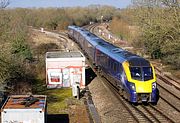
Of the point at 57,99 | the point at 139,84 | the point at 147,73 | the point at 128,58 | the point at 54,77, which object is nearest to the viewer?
the point at 139,84

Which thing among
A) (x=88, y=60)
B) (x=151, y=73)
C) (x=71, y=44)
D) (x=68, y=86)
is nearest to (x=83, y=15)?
(x=71, y=44)

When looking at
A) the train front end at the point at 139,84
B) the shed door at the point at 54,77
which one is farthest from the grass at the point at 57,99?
the train front end at the point at 139,84

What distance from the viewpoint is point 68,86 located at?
2834 centimetres

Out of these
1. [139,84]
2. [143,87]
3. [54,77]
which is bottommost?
[54,77]

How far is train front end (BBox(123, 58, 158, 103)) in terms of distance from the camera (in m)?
20.5

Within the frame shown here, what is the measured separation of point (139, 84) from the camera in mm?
20578

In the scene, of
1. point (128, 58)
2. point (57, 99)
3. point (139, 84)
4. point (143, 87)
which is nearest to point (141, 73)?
point (139, 84)

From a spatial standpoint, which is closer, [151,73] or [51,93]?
[151,73]

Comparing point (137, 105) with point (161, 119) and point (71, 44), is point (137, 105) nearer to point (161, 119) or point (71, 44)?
point (161, 119)

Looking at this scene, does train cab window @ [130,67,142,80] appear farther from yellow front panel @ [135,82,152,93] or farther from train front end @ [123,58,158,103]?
yellow front panel @ [135,82,152,93]

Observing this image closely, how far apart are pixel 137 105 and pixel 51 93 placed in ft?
22.9

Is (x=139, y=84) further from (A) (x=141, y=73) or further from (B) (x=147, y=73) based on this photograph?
(B) (x=147, y=73)

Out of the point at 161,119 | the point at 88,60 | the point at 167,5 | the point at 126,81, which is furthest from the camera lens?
the point at 88,60

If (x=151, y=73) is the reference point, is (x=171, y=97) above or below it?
below
